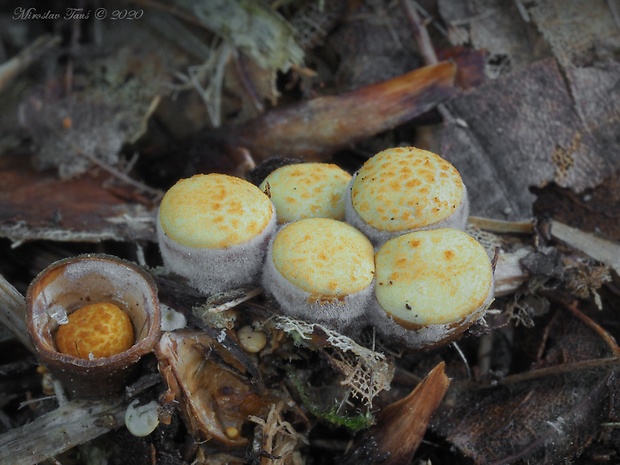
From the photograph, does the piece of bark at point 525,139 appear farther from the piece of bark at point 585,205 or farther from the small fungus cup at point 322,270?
the small fungus cup at point 322,270

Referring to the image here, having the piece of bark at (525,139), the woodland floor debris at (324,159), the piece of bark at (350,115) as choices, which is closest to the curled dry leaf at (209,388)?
the woodland floor debris at (324,159)

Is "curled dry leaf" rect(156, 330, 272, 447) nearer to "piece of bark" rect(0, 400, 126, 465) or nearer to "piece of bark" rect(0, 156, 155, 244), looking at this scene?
"piece of bark" rect(0, 400, 126, 465)

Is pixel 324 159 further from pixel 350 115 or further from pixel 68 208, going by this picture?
pixel 68 208

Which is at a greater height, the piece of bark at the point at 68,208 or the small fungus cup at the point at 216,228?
the small fungus cup at the point at 216,228

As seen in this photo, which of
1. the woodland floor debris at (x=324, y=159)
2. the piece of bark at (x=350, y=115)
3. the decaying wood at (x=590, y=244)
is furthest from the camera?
the piece of bark at (x=350, y=115)

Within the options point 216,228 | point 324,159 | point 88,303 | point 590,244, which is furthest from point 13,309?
point 590,244

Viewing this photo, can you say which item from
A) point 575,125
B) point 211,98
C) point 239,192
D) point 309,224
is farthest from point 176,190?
point 575,125
